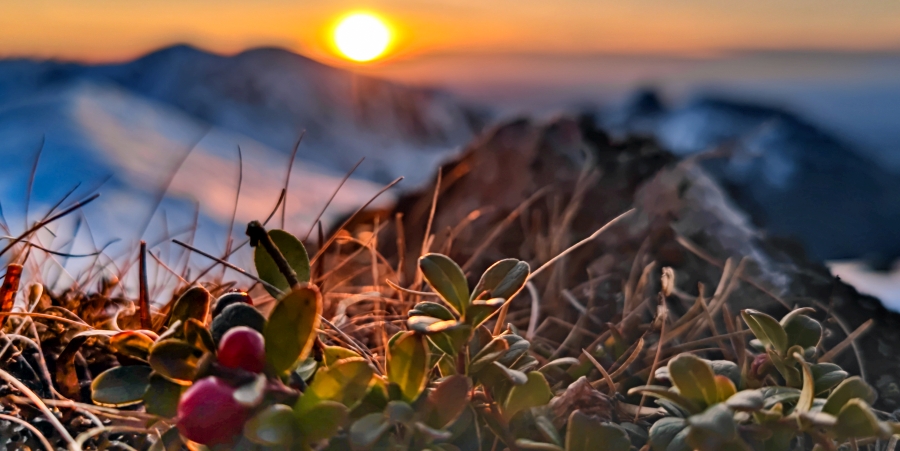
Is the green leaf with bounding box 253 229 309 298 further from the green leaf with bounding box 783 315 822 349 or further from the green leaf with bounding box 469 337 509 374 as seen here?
the green leaf with bounding box 783 315 822 349

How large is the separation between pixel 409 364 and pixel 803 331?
201mm

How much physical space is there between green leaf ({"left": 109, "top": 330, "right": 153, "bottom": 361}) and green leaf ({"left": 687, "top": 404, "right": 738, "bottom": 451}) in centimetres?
23

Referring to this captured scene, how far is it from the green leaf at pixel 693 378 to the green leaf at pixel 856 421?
0.16ft

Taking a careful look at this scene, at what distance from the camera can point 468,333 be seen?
0.29 meters

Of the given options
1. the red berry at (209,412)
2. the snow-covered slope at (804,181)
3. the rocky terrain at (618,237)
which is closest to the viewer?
the red berry at (209,412)

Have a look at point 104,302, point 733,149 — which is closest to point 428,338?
point 104,302

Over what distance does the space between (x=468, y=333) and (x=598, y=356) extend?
20 centimetres

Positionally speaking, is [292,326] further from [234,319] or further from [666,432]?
[666,432]

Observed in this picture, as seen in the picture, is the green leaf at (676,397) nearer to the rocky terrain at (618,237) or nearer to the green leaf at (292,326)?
the green leaf at (292,326)

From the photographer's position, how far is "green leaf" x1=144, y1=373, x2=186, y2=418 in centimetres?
28

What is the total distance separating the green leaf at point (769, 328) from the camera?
33cm

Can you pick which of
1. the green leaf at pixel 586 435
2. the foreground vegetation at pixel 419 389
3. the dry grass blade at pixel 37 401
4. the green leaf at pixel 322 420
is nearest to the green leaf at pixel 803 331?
the foreground vegetation at pixel 419 389

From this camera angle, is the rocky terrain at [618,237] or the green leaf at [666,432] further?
the rocky terrain at [618,237]

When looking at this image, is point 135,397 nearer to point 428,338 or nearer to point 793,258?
point 428,338
